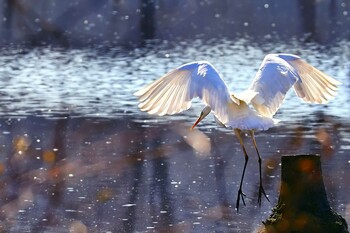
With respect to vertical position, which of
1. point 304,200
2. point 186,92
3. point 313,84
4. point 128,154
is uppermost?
point 186,92

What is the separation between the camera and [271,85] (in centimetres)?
702

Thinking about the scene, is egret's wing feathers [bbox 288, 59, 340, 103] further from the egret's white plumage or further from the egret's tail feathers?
the egret's tail feathers

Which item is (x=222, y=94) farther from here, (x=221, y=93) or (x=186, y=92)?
(x=186, y=92)

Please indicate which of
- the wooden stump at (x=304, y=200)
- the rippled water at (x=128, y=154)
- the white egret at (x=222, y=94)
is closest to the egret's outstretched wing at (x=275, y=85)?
the white egret at (x=222, y=94)

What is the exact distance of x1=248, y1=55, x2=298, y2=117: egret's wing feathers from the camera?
7.01 metres

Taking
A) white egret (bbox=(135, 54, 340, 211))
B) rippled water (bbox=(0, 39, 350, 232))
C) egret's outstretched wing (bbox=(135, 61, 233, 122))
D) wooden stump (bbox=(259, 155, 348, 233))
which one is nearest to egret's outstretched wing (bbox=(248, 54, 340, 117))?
white egret (bbox=(135, 54, 340, 211))

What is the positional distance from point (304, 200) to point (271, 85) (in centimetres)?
129

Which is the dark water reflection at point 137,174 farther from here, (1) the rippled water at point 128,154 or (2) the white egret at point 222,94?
(2) the white egret at point 222,94

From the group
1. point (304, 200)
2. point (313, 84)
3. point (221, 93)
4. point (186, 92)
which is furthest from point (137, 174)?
point (304, 200)

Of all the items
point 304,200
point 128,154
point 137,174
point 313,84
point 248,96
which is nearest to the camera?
point 304,200

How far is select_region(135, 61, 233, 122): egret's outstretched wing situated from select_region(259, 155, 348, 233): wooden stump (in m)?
0.96

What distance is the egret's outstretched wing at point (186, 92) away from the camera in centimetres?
680

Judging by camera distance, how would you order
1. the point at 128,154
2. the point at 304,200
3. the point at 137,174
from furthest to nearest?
the point at 128,154, the point at 137,174, the point at 304,200

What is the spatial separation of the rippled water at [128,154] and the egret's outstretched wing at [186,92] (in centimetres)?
186
